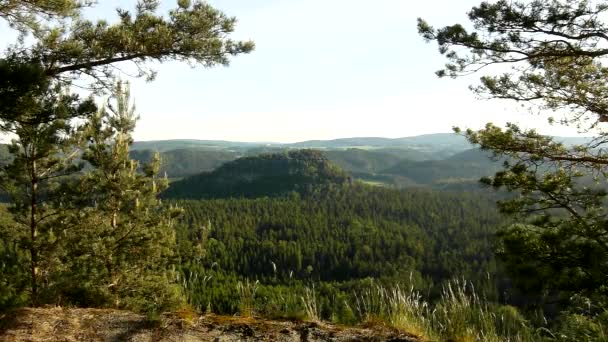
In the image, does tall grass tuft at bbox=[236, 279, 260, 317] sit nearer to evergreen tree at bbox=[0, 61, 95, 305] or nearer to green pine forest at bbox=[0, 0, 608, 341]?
green pine forest at bbox=[0, 0, 608, 341]

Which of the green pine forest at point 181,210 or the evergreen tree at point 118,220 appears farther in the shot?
the evergreen tree at point 118,220

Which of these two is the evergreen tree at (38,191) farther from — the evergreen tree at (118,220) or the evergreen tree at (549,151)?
the evergreen tree at (549,151)

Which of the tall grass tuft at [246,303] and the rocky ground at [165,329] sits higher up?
the rocky ground at [165,329]

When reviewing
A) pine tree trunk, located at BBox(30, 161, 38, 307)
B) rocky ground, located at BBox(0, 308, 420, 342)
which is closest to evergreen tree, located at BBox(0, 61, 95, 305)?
pine tree trunk, located at BBox(30, 161, 38, 307)

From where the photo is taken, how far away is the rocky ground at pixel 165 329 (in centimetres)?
416

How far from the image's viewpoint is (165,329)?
4.31m

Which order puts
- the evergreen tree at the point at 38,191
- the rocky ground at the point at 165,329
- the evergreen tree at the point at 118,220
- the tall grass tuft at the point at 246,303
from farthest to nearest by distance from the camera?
the evergreen tree at the point at 118,220 < the evergreen tree at the point at 38,191 < the tall grass tuft at the point at 246,303 < the rocky ground at the point at 165,329

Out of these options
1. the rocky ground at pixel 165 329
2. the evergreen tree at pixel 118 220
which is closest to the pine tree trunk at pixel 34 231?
the evergreen tree at pixel 118 220

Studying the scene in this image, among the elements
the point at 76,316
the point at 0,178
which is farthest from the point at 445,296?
the point at 0,178

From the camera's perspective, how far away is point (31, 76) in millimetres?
5000

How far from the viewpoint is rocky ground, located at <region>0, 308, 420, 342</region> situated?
4.16 meters

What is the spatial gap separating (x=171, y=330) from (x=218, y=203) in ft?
473

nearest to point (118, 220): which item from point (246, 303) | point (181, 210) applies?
point (181, 210)

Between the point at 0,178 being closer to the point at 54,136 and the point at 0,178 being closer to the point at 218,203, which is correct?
the point at 54,136
